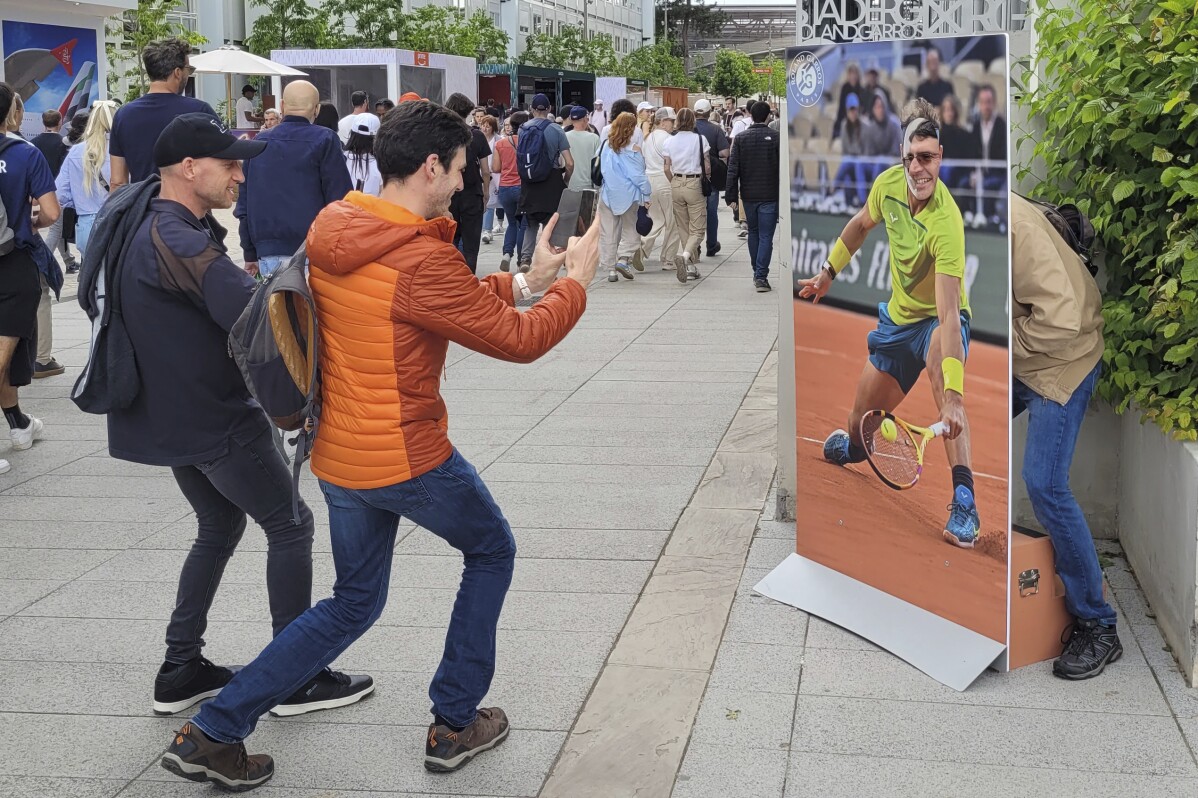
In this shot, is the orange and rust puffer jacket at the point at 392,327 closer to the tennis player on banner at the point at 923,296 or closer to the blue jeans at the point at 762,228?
the tennis player on banner at the point at 923,296

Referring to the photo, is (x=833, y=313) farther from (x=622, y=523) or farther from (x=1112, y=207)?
(x=622, y=523)

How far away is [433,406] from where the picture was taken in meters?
3.77

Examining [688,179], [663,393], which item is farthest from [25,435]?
[688,179]

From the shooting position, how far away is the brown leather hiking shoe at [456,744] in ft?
12.9

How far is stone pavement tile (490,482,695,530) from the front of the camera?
642 cm

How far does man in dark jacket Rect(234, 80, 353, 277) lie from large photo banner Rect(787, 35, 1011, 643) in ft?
11.9

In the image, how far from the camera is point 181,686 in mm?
4348

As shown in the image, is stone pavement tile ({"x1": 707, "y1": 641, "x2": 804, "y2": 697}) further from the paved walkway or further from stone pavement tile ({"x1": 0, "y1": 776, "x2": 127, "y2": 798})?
stone pavement tile ({"x1": 0, "y1": 776, "x2": 127, "y2": 798})

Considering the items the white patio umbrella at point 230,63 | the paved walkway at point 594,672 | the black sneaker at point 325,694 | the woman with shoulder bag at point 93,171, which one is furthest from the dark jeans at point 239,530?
the white patio umbrella at point 230,63

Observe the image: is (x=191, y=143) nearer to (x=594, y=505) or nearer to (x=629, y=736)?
(x=629, y=736)

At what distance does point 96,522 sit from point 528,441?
247cm

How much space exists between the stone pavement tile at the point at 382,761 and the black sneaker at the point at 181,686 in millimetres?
191

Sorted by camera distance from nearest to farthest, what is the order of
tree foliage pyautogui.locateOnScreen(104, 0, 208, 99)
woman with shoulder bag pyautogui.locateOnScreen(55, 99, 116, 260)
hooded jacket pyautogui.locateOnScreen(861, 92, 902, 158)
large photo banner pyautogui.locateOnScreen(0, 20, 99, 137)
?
hooded jacket pyautogui.locateOnScreen(861, 92, 902, 158) < woman with shoulder bag pyautogui.locateOnScreen(55, 99, 116, 260) < large photo banner pyautogui.locateOnScreen(0, 20, 99, 137) < tree foliage pyautogui.locateOnScreen(104, 0, 208, 99)

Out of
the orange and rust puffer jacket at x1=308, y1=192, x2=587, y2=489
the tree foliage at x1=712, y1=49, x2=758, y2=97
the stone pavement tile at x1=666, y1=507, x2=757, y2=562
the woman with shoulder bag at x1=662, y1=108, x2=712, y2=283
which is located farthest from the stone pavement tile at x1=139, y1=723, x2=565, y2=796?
the tree foliage at x1=712, y1=49, x2=758, y2=97
